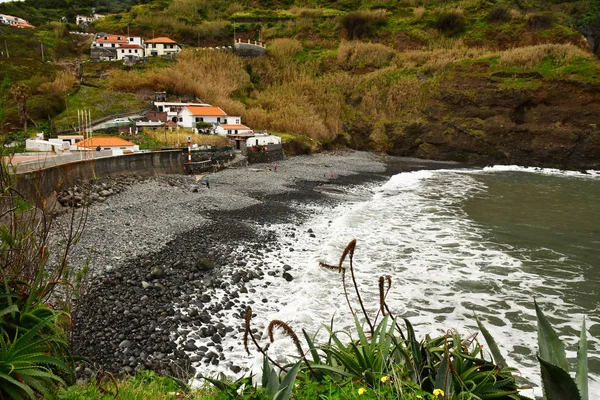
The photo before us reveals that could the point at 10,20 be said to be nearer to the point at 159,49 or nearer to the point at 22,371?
the point at 159,49

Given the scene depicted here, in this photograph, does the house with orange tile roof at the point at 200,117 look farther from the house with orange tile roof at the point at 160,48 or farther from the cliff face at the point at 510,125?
the house with orange tile roof at the point at 160,48

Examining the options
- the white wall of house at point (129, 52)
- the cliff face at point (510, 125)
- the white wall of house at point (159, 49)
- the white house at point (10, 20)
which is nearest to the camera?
the cliff face at point (510, 125)

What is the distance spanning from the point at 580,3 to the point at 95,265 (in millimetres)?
96012

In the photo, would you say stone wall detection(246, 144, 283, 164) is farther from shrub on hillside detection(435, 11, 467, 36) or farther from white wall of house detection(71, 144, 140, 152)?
shrub on hillside detection(435, 11, 467, 36)

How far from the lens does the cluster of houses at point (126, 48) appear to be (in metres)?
59.1

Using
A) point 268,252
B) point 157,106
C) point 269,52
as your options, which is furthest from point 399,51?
point 268,252

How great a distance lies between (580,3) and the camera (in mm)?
72688

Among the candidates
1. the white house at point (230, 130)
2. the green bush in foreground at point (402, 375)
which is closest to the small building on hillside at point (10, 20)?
the white house at point (230, 130)

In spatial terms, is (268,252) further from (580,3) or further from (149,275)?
(580,3)

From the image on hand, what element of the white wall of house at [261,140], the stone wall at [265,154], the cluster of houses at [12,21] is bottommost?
the stone wall at [265,154]

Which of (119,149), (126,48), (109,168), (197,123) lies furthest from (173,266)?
(126,48)

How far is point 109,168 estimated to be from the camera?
20.9 m

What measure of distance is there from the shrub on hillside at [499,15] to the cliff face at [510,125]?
83.1ft

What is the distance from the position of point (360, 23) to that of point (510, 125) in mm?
39174
